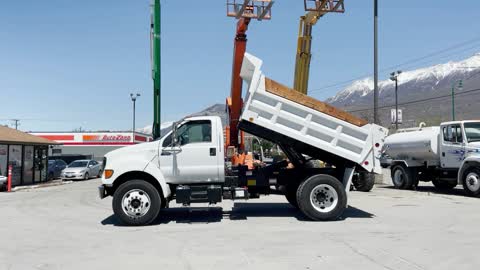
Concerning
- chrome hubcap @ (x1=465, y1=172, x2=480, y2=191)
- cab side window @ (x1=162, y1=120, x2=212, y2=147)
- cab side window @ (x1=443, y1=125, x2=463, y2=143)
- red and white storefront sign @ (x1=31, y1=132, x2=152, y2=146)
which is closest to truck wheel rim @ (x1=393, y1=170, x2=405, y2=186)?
cab side window @ (x1=443, y1=125, x2=463, y2=143)

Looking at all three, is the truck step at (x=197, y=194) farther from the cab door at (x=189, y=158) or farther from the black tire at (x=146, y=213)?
the black tire at (x=146, y=213)

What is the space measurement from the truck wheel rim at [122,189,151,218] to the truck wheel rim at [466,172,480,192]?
11.1 metres

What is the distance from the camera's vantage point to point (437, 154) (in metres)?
17.2

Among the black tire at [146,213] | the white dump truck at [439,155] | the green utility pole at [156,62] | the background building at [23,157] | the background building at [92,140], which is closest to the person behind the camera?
the black tire at [146,213]

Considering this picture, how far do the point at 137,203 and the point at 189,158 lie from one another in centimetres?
149

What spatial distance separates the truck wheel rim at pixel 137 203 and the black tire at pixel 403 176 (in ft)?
41.4

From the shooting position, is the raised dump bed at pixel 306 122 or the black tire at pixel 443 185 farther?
the black tire at pixel 443 185

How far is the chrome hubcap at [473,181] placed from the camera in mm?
15202

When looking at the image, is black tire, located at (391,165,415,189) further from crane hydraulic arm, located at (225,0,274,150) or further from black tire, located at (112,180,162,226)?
black tire, located at (112,180,162,226)

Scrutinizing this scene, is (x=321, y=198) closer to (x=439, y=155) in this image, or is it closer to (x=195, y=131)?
(x=195, y=131)

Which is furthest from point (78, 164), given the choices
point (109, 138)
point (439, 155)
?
point (109, 138)

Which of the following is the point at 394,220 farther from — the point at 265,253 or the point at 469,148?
the point at 469,148

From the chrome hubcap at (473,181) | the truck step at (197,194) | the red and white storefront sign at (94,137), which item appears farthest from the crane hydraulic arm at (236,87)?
the red and white storefront sign at (94,137)

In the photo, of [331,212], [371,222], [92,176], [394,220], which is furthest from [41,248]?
[92,176]
